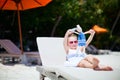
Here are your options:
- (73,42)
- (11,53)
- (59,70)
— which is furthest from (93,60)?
(11,53)

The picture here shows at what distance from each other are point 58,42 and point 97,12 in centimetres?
1407

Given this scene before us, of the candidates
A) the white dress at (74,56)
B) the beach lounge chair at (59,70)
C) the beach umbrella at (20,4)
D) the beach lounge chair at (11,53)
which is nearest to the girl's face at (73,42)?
the white dress at (74,56)

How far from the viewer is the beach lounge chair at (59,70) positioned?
4160 millimetres

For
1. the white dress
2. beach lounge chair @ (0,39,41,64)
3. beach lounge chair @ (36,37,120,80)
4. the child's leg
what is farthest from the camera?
beach lounge chair @ (0,39,41,64)

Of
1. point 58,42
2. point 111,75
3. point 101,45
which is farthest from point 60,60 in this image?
point 101,45

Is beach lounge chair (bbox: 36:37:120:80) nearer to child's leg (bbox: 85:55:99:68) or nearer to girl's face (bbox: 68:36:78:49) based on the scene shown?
child's leg (bbox: 85:55:99:68)

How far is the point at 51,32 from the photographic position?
1881cm

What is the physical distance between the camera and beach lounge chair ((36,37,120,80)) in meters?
4.16

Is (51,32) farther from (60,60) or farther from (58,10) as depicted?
(60,60)

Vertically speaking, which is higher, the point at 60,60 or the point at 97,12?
the point at 97,12

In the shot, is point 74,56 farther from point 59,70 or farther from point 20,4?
point 20,4

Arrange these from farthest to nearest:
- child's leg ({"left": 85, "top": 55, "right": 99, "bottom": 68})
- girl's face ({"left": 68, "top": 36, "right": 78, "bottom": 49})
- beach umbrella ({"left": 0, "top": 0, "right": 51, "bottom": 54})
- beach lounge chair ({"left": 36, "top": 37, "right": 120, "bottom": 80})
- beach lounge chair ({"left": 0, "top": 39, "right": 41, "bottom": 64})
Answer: beach umbrella ({"left": 0, "top": 0, "right": 51, "bottom": 54}) → beach lounge chair ({"left": 0, "top": 39, "right": 41, "bottom": 64}) → girl's face ({"left": 68, "top": 36, "right": 78, "bottom": 49}) → child's leg ({"left": 85, "top": 55, "right": 99, "bottom": 68}) → beach lounge chair ({"left": 36, "top": 37, "right": 120, "bottom": 80})

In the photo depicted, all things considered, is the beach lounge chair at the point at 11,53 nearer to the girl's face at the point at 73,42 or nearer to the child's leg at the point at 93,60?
the girl's face at the point at 73,42

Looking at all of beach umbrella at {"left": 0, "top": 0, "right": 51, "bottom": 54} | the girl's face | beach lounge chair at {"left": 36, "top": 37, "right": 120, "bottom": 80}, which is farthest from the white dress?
beach umbrella at {"left": 0, "top": 0, "right": 51, "bottom": 54}
